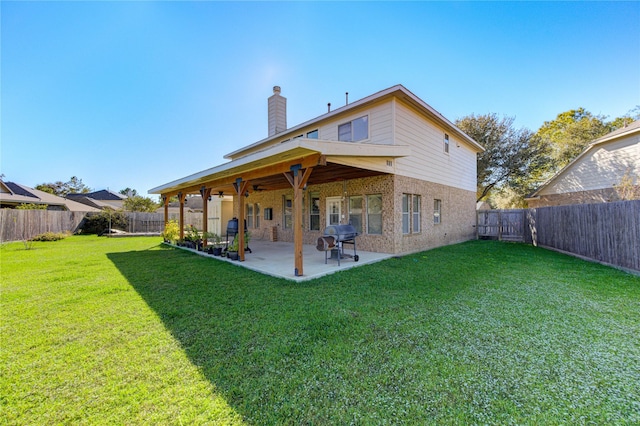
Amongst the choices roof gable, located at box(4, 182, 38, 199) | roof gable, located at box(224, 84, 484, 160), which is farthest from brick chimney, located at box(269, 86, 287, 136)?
roof gable, located at box(4, 182, 38, 199)

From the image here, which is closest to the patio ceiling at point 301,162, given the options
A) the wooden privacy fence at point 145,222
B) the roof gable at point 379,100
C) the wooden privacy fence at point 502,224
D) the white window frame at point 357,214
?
the white window frame at point 357,214

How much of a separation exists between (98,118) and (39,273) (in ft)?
41.0

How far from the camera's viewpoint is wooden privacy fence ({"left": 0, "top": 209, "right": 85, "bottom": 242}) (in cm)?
1177

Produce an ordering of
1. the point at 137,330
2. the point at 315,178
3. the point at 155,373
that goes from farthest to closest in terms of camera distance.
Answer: the point at 315,178, the point at 137,330, the point at 155,373

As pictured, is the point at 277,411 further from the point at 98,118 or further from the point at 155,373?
the point at 98,118

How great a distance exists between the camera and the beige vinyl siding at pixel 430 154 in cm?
809

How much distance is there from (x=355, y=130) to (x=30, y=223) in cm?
1688

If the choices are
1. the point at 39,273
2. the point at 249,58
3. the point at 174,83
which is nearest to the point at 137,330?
the point at 39,273

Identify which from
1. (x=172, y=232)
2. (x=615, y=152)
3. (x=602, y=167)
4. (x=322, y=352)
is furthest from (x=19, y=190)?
(x=615, y=152)

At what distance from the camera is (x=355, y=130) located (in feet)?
28.0

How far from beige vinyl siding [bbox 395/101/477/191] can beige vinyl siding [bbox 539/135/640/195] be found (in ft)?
18.7

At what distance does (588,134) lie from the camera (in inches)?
717

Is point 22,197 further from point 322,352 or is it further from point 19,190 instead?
point 322,352

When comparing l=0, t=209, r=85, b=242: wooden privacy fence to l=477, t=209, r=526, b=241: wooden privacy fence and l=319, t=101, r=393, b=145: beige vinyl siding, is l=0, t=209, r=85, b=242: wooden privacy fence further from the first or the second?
l=477, t=209, r=526, b=241: wooden privacy fence
